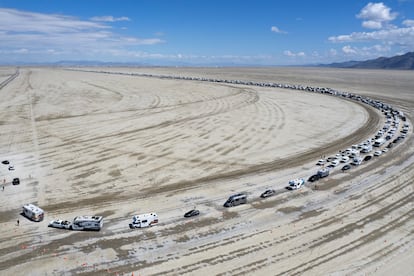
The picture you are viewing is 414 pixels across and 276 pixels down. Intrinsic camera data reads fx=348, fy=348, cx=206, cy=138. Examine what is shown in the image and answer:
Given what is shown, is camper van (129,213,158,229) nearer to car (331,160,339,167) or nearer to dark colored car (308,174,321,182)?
dark colored car (308,174,321,182)

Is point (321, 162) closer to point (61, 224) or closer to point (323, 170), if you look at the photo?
point (323, 170)

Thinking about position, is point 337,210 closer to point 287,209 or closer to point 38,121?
point 287,209

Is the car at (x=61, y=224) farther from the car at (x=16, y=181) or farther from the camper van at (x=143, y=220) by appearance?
the car at (x=16, y=181)

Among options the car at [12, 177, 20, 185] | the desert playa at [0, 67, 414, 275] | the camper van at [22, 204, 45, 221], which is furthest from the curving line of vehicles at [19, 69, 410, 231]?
the car at [12, 177, 20, 185]

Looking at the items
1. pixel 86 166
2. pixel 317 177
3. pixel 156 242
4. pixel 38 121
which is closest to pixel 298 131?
pixel 317 177

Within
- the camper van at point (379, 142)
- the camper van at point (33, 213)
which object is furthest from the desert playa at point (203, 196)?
the camper van at point (379, 142)
